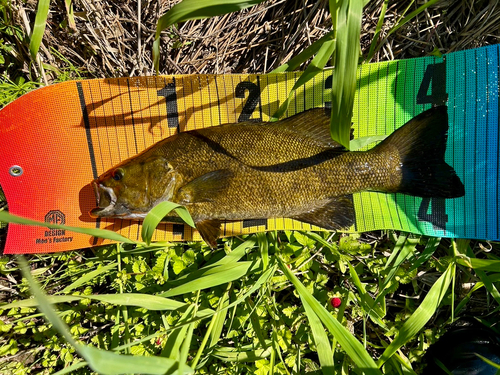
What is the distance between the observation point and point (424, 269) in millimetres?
2953

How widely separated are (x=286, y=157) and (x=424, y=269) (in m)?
1.61

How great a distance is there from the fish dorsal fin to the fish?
0.03 metres

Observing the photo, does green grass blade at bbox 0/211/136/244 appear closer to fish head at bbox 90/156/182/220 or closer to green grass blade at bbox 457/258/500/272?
fish head at bbox 90/156/182/220

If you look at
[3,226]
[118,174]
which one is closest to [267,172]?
[118,174]

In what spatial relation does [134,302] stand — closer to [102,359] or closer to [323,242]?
[102,359]

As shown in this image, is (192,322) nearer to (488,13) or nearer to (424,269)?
(424,269)

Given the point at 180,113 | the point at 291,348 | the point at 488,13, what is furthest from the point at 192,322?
the point at 488,13

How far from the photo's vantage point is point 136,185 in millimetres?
2516

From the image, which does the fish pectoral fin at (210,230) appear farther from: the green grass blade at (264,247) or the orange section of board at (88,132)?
the green grass blade at (264,247)

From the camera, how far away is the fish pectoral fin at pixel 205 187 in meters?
2.47

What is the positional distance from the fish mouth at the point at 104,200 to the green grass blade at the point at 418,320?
83.9 inches

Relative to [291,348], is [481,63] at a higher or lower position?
higher

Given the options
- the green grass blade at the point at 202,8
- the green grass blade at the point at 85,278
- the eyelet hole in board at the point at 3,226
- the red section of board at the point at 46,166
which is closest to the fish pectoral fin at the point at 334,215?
the green grass blade at the point at 202,8

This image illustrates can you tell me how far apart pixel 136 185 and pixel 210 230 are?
2.07 ft
